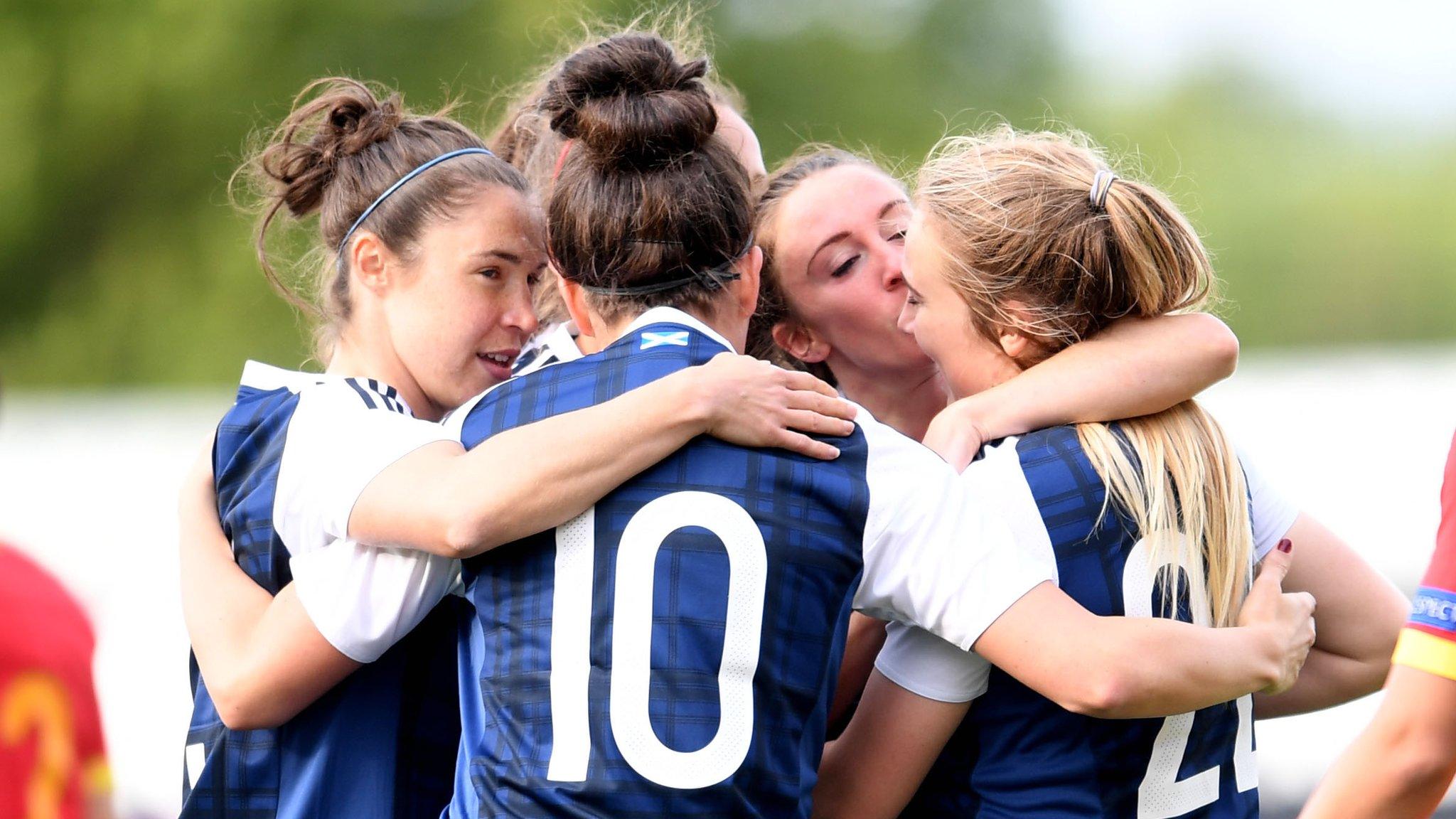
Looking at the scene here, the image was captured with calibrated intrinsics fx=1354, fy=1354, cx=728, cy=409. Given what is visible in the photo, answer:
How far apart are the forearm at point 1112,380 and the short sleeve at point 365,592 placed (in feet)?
2.62

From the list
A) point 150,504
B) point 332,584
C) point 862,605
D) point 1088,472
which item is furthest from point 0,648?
point 150,504

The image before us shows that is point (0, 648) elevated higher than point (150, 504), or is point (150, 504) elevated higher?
point (150, 504)

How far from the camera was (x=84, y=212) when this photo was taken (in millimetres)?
11391

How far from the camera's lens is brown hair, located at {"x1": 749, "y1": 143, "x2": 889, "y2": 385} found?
245 centimetres

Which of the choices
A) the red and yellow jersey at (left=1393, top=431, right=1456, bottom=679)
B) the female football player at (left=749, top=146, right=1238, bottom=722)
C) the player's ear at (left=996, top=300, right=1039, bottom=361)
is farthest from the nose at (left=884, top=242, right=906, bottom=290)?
the red and yellow jersey at (left=1393, top=431, right=1456, bottom=679)

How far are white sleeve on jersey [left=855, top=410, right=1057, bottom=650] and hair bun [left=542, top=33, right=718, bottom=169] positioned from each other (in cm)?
46

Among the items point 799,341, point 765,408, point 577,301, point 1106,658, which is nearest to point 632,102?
point 577,301

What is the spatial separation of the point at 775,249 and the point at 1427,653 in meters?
1.25

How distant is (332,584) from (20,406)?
29.5 ft

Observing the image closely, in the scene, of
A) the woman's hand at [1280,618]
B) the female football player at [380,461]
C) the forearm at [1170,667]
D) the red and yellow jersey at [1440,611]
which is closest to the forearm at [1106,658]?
the forearm at [1170,667]

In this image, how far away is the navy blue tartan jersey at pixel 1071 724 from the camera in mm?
1813

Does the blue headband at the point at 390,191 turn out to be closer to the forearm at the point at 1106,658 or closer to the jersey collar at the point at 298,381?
the jersey collar at the point at 298,381

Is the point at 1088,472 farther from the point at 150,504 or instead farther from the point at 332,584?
the point at 150,504

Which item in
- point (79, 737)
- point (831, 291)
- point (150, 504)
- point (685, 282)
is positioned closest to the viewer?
point (79, 737)
